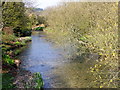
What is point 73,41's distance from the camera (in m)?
13.4

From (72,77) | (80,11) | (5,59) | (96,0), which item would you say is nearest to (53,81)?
(72,77)

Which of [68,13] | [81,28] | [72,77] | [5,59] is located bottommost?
[72,77]

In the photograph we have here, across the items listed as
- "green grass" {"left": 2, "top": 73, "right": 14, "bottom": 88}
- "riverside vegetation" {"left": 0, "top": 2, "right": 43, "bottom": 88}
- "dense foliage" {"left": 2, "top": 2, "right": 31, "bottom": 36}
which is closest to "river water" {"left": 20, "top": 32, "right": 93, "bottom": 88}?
"riverside vegetation" {"left": 0, "top": 2, "right": 43, "bottom": 88}

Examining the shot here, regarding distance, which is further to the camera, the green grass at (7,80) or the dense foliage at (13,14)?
the dense foliage at (13,14)

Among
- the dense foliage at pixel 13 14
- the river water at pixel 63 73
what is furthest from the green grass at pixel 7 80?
the dense foliage at pixel 13 14

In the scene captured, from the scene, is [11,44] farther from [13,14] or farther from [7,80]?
[7,80]

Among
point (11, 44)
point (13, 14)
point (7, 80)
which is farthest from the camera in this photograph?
point (11, 44)

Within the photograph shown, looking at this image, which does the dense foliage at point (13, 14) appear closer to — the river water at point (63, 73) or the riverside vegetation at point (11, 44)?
the riverside vegetation at point (11, 44)

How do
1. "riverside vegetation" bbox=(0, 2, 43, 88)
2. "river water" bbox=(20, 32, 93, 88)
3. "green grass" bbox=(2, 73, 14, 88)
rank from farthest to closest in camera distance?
1. "river water" bbox=(20, 32, 93, 88)
2. "riverside vegetation" bbox=(0, 2, 43, 88)
3. "green grass" bbox=(2, 73, 14, 88)

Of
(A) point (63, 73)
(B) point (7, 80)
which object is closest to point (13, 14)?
(A) point (63, 73)

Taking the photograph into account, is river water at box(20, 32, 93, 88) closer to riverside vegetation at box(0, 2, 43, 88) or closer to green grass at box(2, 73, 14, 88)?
riverside vegetation at box(0, 2, 43, 88)

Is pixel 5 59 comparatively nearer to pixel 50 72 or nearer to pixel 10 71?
pixel 10 71

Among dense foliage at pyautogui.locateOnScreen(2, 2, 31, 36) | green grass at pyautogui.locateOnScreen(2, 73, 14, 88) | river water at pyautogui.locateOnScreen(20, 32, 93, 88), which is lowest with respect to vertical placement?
river water at pyautogui.locateOnScreen(20, 32, 93, 88)

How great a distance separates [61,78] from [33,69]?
8.06ft
